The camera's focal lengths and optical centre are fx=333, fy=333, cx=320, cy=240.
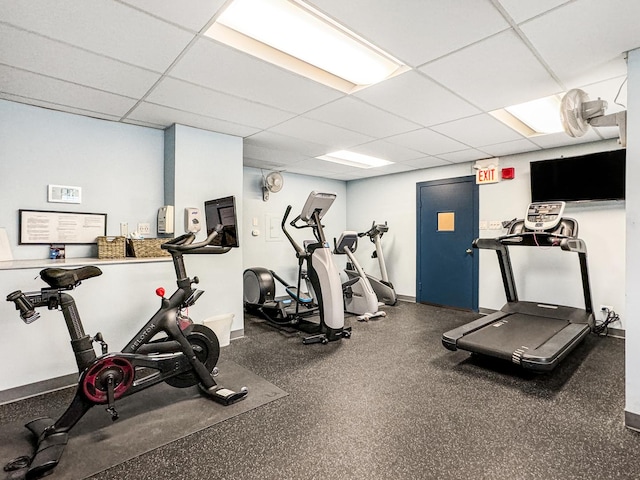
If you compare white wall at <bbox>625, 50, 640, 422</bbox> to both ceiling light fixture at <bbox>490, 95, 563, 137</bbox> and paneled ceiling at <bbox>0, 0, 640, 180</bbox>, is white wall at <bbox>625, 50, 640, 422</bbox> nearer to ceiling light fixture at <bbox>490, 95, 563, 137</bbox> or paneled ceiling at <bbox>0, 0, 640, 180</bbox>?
paneled ceiling at <bbox>0, 0, 640, 180</bbox>

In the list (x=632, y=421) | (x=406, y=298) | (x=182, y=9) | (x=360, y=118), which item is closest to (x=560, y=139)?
(x=360, y=118)

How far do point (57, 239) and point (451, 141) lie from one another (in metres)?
4.34

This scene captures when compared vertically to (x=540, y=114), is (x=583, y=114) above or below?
below

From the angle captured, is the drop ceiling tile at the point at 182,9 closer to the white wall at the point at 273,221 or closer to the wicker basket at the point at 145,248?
the wicker basket at the point at 145,248

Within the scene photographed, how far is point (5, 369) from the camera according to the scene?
2453 millimetres

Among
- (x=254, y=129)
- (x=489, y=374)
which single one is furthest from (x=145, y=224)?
(x=489, y=374)

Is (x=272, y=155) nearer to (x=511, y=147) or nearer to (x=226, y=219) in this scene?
(x=226, y=219)

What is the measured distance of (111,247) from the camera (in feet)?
10.2

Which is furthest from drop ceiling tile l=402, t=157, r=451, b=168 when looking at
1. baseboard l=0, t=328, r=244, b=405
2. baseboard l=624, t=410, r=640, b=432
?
baseboard l=0, t=328, r=244, b=405

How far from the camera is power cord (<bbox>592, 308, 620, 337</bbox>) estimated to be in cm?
397

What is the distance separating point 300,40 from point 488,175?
12.7 feet

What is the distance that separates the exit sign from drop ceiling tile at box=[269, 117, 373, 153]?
81.9 inches

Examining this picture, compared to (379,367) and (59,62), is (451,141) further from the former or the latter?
(59,62)

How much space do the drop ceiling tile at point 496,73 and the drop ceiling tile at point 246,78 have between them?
0.87 m
